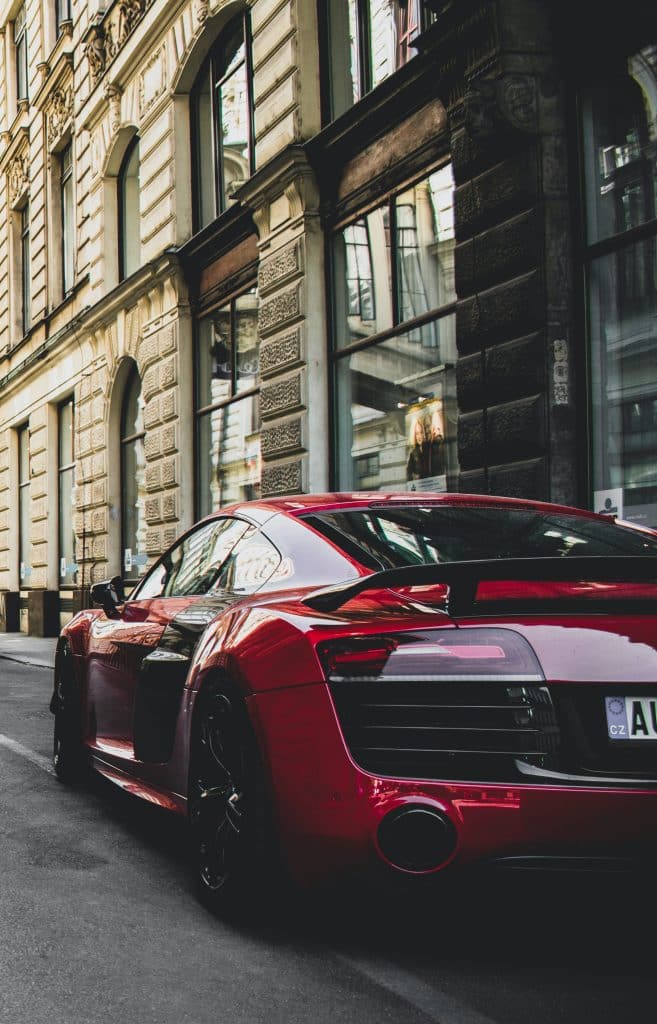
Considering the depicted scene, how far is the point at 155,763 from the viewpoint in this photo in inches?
185

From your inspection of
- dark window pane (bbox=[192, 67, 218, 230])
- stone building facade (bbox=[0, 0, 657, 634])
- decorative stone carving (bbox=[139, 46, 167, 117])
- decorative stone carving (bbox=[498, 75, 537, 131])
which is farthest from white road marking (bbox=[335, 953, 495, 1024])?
decorative stone carving (bbox=[139, 46, 167, 117])

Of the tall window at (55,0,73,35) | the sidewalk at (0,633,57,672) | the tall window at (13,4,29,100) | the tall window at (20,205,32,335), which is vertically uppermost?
the tall window at (13,4,29,100)

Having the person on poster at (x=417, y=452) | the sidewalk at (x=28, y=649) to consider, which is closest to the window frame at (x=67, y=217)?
the sidewalk at (x=28, y=649)

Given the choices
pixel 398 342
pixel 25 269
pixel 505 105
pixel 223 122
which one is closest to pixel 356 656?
pixel 505 105

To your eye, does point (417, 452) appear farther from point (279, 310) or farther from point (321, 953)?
point (321, 953)

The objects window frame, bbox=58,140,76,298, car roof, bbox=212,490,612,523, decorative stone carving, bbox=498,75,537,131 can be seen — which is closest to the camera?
car roof, bbox=212,490,612,523

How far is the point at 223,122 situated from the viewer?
16594 millimetres

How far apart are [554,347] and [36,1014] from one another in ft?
22.8

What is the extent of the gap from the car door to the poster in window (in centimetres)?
552

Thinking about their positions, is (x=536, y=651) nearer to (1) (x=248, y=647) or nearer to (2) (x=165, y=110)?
(1) (x=248, y=647)

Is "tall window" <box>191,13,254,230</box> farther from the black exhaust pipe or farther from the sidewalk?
the black exhaust pipe

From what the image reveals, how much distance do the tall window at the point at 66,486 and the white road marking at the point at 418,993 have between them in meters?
19.7

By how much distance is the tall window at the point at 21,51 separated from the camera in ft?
88.8

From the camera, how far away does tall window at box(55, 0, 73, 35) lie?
23.0 m
